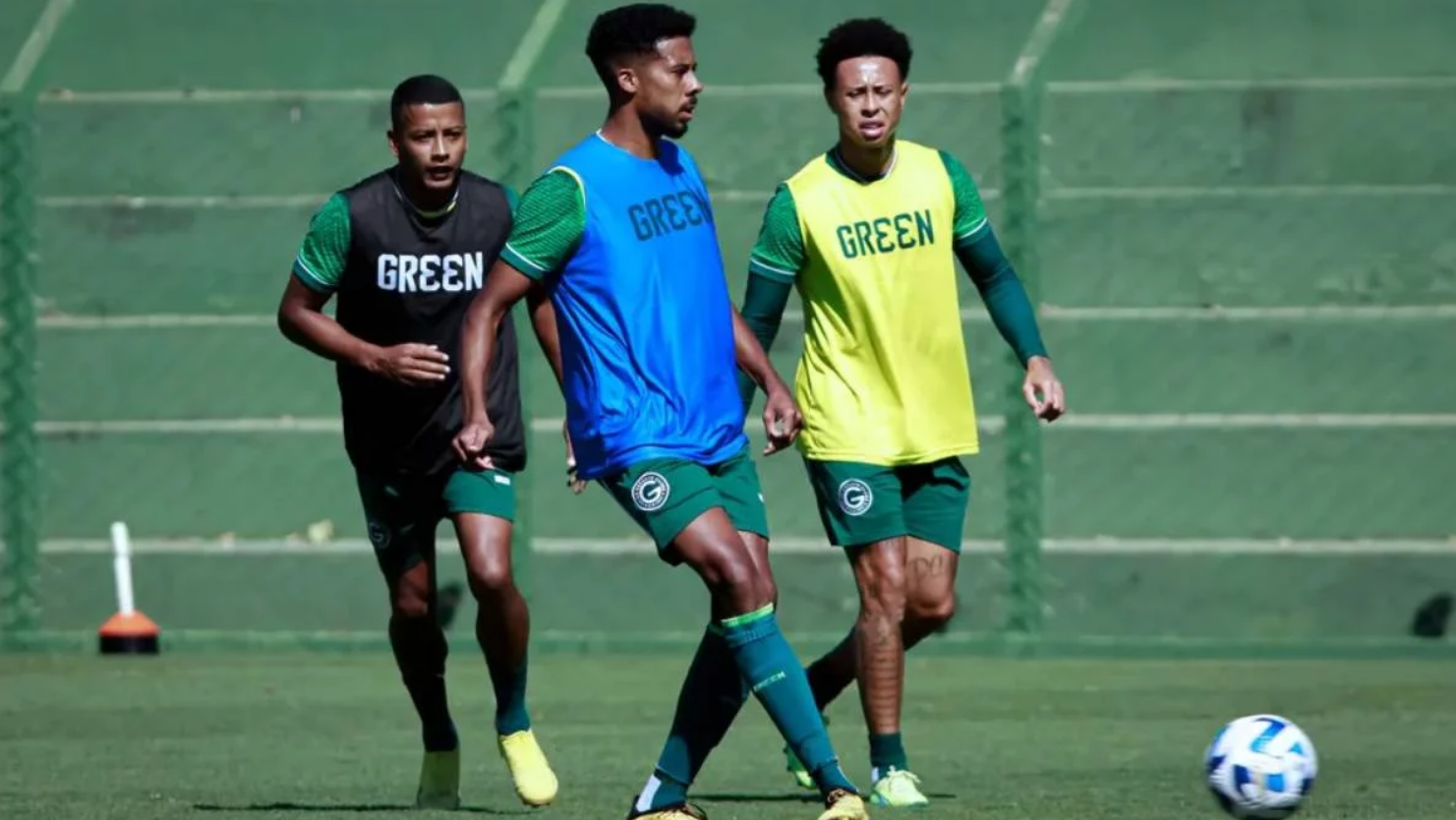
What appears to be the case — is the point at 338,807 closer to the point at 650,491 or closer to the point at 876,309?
the point at 650,491

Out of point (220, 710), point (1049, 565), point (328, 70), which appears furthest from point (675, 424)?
point (328, 70)

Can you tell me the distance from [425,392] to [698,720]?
188 cm

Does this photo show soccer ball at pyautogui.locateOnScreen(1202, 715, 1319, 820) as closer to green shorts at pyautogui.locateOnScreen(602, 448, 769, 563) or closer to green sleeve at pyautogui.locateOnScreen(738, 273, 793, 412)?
green shorts at pyautogui.locateOnScreen(602, 448, 769, 563)

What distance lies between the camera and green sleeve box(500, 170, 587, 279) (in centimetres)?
766

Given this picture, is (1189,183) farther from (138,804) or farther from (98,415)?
(138,804)

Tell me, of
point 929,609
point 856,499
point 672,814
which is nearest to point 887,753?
point 929,609

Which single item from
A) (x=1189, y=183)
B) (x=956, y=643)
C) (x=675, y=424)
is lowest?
(x=956, y=643)

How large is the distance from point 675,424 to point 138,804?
2.45 metres

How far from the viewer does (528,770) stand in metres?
8.94

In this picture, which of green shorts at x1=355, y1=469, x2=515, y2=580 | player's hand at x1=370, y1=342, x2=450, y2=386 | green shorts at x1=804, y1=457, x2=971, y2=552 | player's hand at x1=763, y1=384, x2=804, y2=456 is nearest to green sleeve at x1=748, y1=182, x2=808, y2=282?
green shorts at x1=804, y1=457, x2=971, y2=552

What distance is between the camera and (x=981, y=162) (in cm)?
1647

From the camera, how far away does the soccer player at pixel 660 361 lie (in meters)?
7.63

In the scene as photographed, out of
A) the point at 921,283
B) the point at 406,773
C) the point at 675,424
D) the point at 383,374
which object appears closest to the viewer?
the point at 675,424

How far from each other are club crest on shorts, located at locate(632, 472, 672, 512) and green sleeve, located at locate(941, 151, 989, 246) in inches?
88.2
